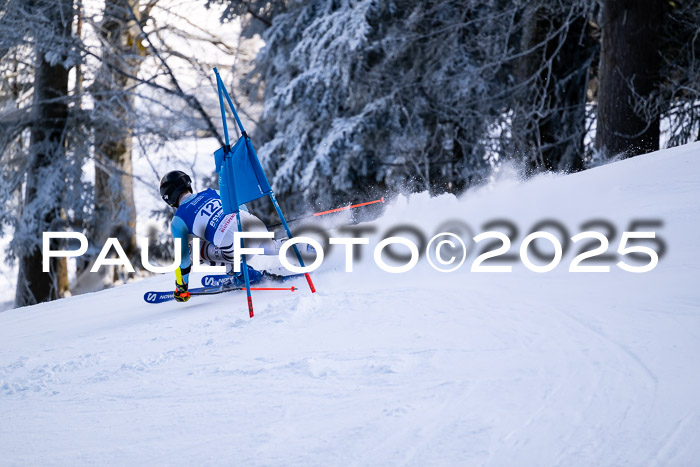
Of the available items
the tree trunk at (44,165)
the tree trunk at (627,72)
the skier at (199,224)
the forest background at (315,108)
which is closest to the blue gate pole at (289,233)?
the skier at (199,224)

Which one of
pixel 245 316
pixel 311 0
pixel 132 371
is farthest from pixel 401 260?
pixel 311 0

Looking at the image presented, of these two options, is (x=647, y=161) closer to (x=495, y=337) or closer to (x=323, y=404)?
(x=495, y=337)

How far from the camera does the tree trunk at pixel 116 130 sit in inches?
583

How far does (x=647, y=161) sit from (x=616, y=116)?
3.62m

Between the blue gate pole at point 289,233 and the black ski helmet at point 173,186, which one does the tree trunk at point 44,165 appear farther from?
the blue gate pole at point 289,233

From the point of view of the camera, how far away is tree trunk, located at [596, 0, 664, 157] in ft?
34.0

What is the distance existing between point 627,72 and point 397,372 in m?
8.53

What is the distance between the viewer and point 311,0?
16531mm

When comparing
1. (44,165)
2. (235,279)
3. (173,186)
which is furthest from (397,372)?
(44,165)

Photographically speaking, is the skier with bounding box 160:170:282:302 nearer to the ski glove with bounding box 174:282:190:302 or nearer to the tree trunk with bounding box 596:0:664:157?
the ski glove with bounding box 174:282:190:302

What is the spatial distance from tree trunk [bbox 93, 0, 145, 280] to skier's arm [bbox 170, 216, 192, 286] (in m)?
8.92

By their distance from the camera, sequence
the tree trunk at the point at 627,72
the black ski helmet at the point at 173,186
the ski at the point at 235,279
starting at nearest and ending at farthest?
1. the black ski helmet at the point at 173,186
2. the ski at the point at 235,279
3. the tree trunk at the point at 627,72

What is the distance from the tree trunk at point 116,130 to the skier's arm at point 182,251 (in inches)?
351

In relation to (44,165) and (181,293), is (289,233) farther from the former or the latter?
(44,165)
